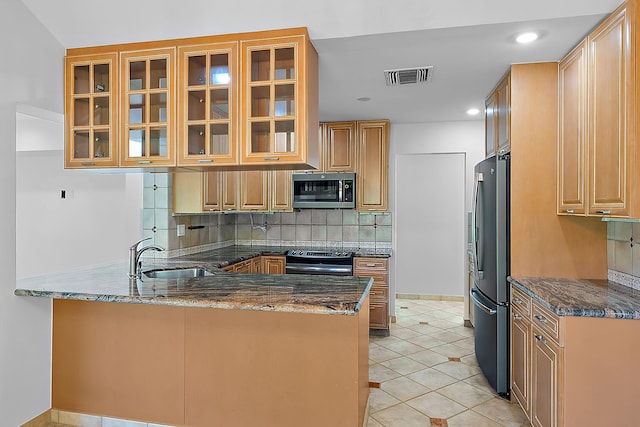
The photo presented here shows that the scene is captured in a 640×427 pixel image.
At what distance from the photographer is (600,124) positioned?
2213 millimetres

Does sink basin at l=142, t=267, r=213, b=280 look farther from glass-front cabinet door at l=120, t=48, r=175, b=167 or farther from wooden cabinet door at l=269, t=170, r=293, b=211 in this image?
wooden cabinet door at l=269, t=170, r=293, b=211

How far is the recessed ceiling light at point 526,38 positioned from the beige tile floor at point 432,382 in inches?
96.8

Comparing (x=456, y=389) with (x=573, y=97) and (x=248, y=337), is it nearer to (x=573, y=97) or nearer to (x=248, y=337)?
(x=248, y=337)

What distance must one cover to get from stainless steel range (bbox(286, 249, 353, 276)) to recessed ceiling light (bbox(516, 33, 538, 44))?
273 cm

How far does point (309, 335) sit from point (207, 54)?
1.83 m

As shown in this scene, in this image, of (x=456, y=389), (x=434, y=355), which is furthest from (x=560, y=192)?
(x=434, y=355)

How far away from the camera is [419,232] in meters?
6.08

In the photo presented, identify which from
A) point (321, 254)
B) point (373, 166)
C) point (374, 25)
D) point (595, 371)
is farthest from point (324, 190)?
point (595, 371)

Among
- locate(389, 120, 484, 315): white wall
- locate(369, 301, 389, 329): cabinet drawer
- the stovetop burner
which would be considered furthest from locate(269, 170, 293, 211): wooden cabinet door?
locate(369, 301, 389, 329): cabinet drawer

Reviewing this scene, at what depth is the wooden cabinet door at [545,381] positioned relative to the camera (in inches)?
81.5

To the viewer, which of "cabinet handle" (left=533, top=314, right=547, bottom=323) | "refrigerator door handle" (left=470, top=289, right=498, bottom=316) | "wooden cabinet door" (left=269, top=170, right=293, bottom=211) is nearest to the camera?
"cabinet handle" (left=533, top=314, right=547, bottom=323)

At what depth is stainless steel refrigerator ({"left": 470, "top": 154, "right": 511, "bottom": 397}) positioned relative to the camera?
2.94 meters

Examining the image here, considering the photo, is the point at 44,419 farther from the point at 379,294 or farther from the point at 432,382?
the point at 379,294

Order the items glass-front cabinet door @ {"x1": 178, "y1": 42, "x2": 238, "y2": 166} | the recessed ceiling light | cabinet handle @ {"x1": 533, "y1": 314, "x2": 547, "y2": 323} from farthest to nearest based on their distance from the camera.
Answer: glass-front cabinet door @ {"x1": 178, "y1": 42, "x2": 238, "y2": 166}
the recessed ceiling light
cabinet handle @ {"x1": 533, "y1": 314, "x2": 547, "y2": 323}
